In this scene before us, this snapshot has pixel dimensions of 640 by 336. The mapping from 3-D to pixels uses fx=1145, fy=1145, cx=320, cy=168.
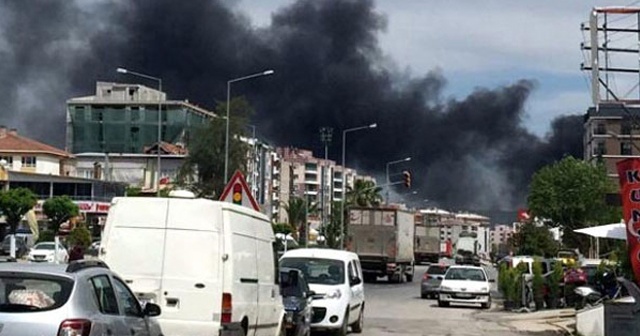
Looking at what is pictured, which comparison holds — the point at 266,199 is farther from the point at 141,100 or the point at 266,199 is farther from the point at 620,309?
the point at 620,309

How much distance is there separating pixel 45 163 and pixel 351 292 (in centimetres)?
12270

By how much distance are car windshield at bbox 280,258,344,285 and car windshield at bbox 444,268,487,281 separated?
722 inches

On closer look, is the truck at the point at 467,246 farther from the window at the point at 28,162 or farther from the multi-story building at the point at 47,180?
the window at the point at 28,162

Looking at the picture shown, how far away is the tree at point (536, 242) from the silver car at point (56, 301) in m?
64.6

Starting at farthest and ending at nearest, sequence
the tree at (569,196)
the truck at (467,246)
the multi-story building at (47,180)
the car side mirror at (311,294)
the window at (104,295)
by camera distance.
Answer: the multi-story building at (47,180)
the truck at (467,246)
the tree at (569,196)
the car side mirror at (311,294)
the window at (104,295)

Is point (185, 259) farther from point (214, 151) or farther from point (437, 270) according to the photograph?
point (214, 151)

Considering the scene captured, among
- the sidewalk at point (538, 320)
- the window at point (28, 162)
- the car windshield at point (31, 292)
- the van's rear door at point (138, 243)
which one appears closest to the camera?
the car windshield at point (31, 292)

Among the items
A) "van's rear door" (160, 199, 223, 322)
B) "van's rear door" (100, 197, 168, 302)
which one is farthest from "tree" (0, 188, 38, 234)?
"van's rear door" (160, 199, 223, 322)

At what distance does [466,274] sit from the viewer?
41.7m

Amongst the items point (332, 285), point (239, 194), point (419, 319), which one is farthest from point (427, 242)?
point (239, 194)

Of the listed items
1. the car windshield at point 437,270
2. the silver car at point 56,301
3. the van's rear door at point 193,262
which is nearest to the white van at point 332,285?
the van's rear door at point 193,262

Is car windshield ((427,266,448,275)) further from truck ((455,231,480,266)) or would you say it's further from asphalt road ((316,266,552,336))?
truck ((455,231,480,266))

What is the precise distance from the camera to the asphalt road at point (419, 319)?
91.4ft

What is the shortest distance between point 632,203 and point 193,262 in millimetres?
6498
